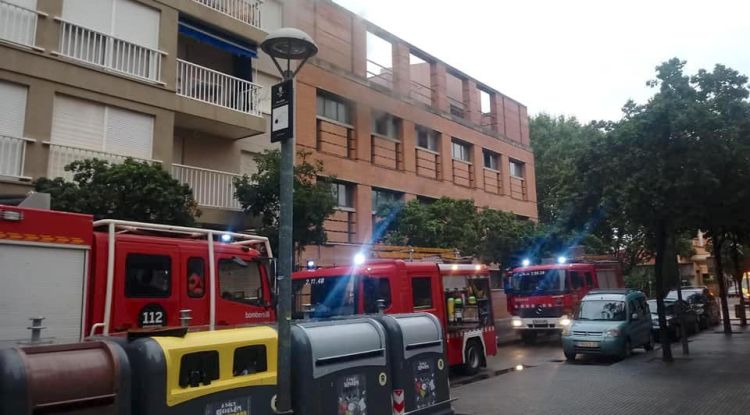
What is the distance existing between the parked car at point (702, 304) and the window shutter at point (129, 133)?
19.7 metres

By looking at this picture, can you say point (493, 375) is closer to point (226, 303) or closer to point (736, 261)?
point (226, 303)

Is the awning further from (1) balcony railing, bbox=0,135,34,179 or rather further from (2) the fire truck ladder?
(2) the fire truck ladder

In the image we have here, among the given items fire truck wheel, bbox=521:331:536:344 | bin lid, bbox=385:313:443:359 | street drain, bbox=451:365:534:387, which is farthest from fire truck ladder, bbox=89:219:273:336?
fire truck wheel, bbox=521:331:536:344

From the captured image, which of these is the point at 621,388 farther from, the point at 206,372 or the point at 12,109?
the point at 12,109

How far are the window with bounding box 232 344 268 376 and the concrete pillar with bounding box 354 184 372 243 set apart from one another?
652 inches

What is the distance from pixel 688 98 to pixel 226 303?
11617 mm

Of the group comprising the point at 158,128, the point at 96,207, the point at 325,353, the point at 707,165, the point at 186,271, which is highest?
the point at 158,128

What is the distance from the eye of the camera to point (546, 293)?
800 inches

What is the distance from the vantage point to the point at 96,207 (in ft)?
34.3

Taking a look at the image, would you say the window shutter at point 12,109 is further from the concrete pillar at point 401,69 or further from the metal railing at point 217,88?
the concrete pillar at point 401,69

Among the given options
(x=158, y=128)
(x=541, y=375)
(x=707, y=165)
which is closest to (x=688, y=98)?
(x=707, y=165)

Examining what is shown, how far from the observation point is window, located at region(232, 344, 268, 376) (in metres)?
5.54

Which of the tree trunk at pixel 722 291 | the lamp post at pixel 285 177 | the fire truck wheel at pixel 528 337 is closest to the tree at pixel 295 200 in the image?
the lamp post at pixel 285 177

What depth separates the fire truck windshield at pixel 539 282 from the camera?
20297 millimetres
